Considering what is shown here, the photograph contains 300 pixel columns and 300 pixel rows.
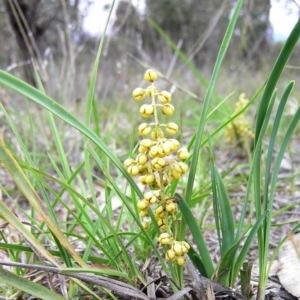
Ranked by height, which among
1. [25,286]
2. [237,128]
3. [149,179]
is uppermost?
[237,128]

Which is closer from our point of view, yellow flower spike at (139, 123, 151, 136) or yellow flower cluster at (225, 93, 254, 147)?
yellow flower spike at (139, 123, 151, 136)

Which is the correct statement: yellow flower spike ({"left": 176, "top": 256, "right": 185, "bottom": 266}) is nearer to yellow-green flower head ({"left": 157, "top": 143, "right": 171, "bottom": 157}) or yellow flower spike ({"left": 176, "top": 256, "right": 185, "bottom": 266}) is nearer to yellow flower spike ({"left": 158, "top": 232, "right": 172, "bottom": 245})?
yellow flower spike ({"left": 158, "top": 232, "right": 172, "bottom": 245})

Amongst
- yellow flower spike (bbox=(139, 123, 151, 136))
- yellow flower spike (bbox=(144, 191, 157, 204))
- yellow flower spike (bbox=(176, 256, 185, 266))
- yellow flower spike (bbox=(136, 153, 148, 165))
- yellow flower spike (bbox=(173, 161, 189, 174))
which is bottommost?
yellow flower spike (bbox=(176, 256, 185, 266))

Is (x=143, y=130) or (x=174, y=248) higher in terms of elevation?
(x=143, y=130)

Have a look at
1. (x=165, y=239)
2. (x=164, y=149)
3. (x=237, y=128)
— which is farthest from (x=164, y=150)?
(x=237, y=128)

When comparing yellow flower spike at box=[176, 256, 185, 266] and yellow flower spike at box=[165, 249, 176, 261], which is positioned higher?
yellow flower spike at box=[165, 249, 176, 261]

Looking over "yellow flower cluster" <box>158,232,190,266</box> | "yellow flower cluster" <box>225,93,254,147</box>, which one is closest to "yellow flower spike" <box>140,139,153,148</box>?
"yellow flower cluster" <box>158,232,190,266</box>

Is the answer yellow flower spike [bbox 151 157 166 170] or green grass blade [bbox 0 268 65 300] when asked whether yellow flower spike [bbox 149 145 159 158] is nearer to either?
yellow flower spike [bbox 151 157 166 170]

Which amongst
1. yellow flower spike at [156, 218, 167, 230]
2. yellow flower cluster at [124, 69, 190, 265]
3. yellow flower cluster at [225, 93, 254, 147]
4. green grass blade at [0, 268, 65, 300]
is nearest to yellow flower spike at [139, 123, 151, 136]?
yellow flower cluster at [124, 69, 190, 265]

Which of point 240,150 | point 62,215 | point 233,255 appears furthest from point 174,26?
point 233,255

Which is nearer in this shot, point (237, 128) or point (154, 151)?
point (154, 151)

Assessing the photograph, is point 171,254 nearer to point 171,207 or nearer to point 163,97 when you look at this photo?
point 171,207

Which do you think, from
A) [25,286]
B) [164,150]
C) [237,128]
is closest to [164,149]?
[164,150]
